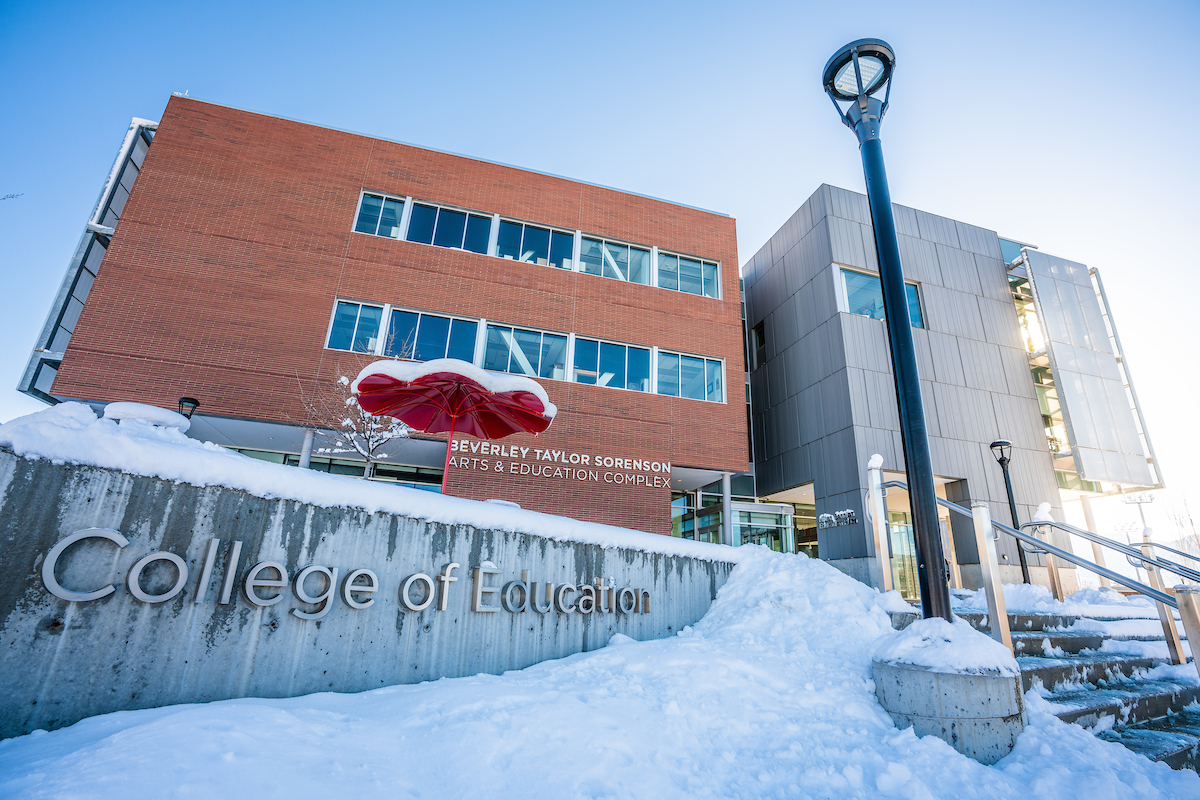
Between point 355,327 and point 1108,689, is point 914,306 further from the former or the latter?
point 355,327

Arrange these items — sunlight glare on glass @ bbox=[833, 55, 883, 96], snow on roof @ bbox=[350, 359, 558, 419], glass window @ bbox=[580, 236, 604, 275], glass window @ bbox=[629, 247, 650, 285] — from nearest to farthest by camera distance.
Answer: sunlight glare on glass @ bbox=[833, 55, 883, 96], snow on roof @ bbox=[350, 359, 558, 419], glass window @ bbox=[580, 236, 604, 275], glass window @ bbox=[629, 247, 650, 285]

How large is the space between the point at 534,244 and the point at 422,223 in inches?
128

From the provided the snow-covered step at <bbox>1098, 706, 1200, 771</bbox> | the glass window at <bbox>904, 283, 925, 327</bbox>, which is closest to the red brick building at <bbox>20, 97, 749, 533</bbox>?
the glass window at <bbox>904, 283, 925, 327</bbox>

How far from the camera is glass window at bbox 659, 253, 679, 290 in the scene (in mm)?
18156

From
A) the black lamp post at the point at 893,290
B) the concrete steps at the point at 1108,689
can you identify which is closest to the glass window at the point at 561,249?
the black lamp post at the point at 893,290

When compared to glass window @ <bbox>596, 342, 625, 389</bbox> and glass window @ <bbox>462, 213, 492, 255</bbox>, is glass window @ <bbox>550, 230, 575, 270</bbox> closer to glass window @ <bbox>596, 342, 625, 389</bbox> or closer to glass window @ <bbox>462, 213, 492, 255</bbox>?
glass window @ <bbox>462, 213, 492, 255</bbox>

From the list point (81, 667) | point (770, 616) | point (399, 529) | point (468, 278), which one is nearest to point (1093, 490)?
point (770, 616)

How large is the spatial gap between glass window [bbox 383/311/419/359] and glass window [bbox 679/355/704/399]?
305 inches

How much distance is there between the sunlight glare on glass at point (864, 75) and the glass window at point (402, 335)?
11.3m

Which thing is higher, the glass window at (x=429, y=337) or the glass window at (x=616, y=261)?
the glass window at (x=616, y=261)

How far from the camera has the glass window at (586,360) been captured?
52.8 feet

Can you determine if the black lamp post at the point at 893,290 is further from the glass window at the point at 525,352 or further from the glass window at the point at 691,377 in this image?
the glass window at the point at 691,377

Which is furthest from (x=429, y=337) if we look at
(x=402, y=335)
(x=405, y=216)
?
(x=405, y=216)

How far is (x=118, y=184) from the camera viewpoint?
50.8 feet
